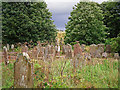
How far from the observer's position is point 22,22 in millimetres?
15117

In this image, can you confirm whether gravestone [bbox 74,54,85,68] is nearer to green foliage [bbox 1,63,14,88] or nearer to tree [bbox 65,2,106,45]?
green foliage [bbox 1,63,14,88]

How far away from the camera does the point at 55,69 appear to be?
277 inches

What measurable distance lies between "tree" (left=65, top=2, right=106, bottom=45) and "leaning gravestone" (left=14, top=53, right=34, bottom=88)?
10.2 metres

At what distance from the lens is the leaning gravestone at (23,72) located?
4918 millimetres

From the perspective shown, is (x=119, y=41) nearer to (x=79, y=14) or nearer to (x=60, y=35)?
(x=79, y=14)

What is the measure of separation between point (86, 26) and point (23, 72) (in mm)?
10908

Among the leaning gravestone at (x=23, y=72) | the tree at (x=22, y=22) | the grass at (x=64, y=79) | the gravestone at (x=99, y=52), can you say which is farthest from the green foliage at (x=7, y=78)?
the tree at (x=22, y=22)

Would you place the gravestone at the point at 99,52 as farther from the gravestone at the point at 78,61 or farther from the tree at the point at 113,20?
the tree at the point at 113,20

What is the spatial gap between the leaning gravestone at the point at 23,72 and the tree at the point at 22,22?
410 inches

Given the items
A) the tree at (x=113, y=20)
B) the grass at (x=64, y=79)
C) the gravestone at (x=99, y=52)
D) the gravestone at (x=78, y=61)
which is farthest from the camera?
the tree at (x=113, y=20)

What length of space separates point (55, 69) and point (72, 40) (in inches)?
353

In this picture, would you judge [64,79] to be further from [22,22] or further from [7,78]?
[22,22]

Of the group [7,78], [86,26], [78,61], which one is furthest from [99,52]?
[7,78]

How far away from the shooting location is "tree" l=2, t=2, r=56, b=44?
49.8 ft
